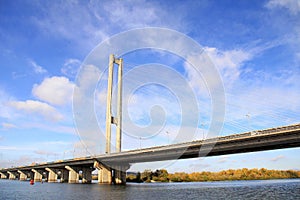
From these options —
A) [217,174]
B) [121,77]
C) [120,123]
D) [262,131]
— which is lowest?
[217,174]

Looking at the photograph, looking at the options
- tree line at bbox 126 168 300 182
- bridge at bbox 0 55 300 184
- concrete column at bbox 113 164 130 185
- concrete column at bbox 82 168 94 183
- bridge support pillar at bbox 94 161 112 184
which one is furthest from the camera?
tree line at bbox 126 168 300 182

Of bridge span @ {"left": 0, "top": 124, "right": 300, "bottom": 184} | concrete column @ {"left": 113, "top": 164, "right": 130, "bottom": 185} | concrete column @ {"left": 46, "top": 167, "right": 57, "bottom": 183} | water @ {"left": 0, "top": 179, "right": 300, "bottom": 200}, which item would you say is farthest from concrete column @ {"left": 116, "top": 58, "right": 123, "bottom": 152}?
concrete column @ {"left": 46, "top": 167, "right": 57, "bottom": 183}

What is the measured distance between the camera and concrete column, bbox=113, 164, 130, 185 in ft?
315

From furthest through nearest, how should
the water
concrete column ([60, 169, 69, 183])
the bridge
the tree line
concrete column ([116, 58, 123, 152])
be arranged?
1. the tree line
2. concrete column ([60, 169, 69, 183])
3. concrete column ([116, 58, 123, 152])
4. the bridge
5. the water

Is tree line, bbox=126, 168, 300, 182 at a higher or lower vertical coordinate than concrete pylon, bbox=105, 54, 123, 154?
lower

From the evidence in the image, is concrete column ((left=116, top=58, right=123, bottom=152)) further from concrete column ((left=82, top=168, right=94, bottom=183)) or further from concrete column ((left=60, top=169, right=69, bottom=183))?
concrete column ((left=60, top=169, right=69, bottom=183))

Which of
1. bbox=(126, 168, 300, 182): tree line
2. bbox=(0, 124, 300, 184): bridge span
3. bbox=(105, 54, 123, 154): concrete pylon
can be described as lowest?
bbox=(126, 168, 300, 182): tree line

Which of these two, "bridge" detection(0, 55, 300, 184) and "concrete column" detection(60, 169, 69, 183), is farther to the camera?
"concrete column" detection(60, 169, 69, 183)

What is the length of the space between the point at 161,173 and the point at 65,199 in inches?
4416

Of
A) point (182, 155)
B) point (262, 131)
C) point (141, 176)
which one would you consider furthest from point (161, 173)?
point (262, 131)

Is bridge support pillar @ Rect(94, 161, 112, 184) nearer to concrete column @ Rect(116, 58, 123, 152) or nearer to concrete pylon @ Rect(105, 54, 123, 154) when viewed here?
concrete pylon @ Rect(105, 54, 123, 154)

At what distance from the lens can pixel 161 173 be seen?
14562 cm

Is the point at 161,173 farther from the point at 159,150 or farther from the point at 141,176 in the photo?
the point at 159,150

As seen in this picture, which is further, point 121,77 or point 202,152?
point 121,77
